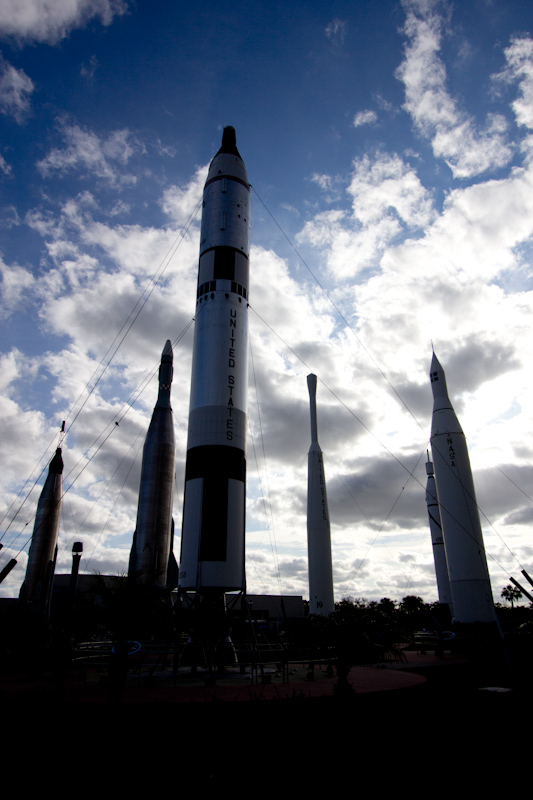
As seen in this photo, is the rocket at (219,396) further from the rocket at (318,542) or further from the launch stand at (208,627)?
the rocket at (318,542)

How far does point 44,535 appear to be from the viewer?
5406cm

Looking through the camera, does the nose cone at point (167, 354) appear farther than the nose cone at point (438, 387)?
Yes

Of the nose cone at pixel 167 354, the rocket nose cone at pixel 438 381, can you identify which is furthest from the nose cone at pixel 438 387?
the nose cone at pixel 167 354

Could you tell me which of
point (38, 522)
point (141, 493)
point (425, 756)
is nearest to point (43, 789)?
point (425, 756)

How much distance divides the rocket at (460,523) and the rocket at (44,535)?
41.8 metres

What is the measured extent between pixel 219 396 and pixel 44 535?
43305mm

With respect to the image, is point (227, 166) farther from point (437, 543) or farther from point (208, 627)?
point (437, 543)

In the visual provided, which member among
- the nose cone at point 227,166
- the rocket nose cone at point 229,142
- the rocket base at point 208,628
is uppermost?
the rocket nose cone at point 229,142

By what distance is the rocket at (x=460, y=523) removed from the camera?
101ft

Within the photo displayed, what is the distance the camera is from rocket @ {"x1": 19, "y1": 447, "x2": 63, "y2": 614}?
5181 cm

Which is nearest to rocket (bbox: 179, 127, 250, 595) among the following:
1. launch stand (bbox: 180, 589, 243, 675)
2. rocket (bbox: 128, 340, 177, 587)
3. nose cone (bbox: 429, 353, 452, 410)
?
launch stand (bbox: 180, 589, 243, 675)

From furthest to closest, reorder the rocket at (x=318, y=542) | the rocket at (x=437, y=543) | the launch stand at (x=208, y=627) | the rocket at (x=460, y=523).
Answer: the rocket at (x=437, y=543) → the rocket at (x=318, y=542) → the rocket at (x=460, y=523) → the launch stand at (x=208, y=627)

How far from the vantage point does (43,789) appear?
25.4 ft

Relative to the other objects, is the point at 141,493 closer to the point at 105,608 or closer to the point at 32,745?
the point at 105,608
